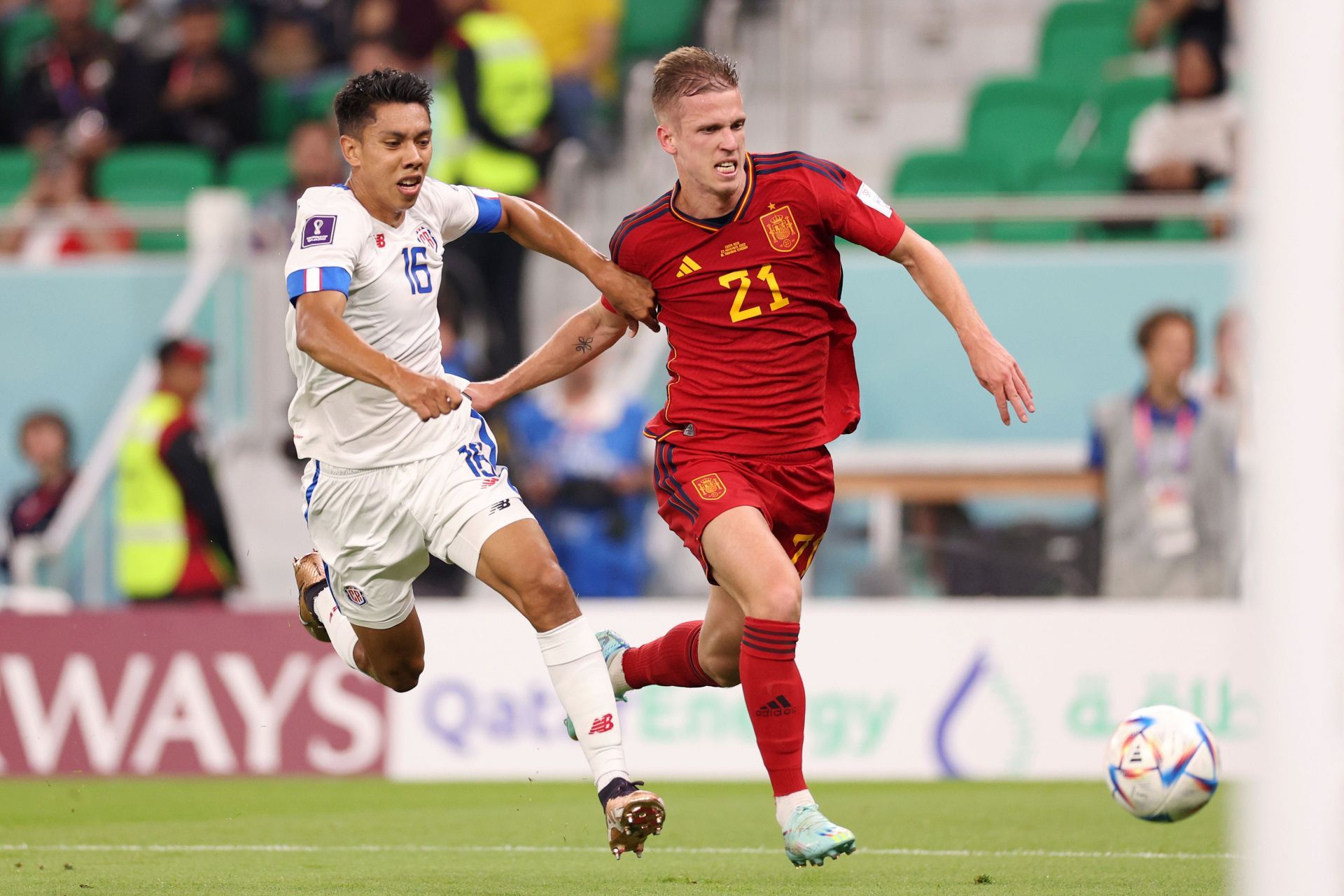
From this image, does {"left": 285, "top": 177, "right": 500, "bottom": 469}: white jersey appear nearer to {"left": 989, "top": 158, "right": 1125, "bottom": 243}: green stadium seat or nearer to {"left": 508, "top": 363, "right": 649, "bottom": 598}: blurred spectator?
{"left": 508, "top": 363, "right": 649, "bottom": 598}: blurred spectator

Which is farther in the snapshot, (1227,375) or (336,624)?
(1227,375)

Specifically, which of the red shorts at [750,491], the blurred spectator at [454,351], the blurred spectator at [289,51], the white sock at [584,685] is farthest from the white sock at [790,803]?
the blurred spectator at [289,51]

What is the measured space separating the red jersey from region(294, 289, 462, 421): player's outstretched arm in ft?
2.91

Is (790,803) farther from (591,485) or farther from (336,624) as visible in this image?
(591,485)

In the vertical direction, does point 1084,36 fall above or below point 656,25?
below

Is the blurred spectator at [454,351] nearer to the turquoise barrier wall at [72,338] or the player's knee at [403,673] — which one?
the turquoise barrier wall at [72,338]

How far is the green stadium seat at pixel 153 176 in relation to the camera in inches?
546

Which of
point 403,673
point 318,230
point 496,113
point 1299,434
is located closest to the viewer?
point 1299,434

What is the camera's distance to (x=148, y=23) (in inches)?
625

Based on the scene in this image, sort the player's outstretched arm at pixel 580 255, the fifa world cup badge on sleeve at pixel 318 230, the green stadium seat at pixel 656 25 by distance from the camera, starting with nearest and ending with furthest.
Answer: the fifa world cup badge on sleeve at pixel 318 230 < the player's outstretched arm at pixel 580 255 < the green stadium seat at pixel 656 25

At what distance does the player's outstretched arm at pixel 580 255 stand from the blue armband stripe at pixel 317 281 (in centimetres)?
81

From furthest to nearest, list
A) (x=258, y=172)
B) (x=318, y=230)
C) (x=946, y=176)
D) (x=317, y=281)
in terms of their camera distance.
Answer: (x=258, y=172) < (x=946, y=176) < (x=318, y=230) < (x=317, y=281)

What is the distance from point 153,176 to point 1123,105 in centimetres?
718

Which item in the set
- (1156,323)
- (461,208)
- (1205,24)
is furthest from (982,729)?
(1205,24)
